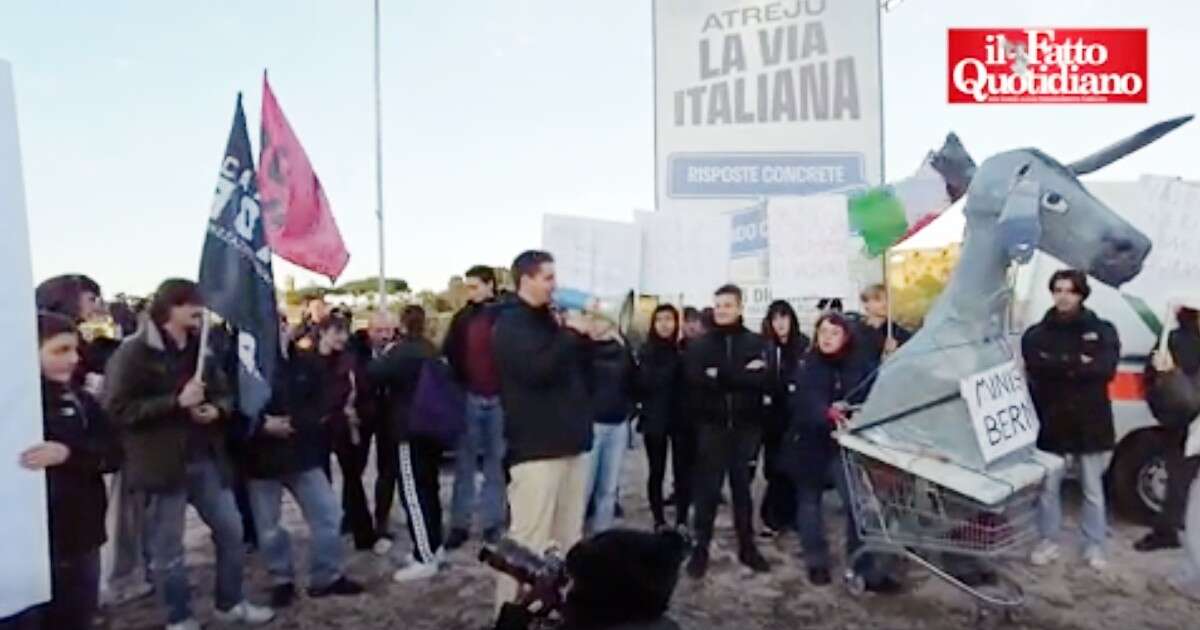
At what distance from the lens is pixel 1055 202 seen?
503 centimetres

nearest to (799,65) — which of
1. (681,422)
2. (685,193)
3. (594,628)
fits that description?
(685,193)

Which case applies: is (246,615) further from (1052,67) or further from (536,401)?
(1052,67)

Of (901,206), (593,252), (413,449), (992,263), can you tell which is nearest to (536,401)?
(593,252)

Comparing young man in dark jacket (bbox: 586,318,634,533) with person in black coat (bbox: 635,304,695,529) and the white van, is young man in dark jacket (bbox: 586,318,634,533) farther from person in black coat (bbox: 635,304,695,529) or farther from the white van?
the white van

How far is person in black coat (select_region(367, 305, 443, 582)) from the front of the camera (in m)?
6.11

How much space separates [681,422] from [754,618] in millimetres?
1735

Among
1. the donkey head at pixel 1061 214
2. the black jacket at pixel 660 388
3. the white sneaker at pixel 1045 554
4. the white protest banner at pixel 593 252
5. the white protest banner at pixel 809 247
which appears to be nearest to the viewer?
the donkey head at pixel 1061 214

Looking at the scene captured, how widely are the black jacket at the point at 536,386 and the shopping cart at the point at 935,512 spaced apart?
1254 mm

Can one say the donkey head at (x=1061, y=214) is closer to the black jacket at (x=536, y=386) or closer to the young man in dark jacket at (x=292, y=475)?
the black jacket at (x=536, y=386)

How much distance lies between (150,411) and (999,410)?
368 cm

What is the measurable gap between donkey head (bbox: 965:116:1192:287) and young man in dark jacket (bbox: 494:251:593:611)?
211 cm

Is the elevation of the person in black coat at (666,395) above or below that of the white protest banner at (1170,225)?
below

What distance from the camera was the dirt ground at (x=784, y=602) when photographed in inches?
206

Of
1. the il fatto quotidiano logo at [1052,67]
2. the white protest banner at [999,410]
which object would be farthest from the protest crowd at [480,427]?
the il fatto quotidiano logo at [1052,67]
